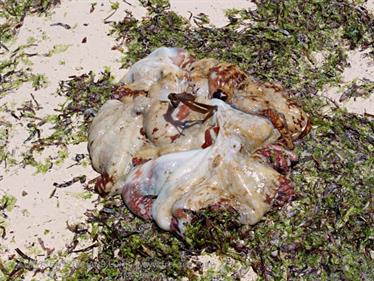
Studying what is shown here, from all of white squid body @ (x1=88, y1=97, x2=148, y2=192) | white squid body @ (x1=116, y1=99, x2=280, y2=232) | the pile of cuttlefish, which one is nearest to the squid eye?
the pile of cuttlefish

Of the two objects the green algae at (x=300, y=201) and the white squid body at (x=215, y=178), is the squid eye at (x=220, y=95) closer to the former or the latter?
the white squid body at (x=215, y=178)

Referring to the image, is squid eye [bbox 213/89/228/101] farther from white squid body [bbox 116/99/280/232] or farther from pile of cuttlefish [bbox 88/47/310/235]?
white squid body [bbox 116/99/280/232]

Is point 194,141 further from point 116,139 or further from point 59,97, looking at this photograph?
point 59,97

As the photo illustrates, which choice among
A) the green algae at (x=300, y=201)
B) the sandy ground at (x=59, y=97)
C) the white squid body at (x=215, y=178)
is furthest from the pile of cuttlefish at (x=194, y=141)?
the sandy ground at (x=59, y=97)

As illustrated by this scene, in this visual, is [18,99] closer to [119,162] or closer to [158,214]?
[119,162]

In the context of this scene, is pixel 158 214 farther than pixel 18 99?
No

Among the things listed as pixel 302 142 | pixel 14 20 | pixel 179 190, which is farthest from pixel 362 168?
pixel 14 20
